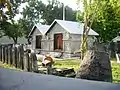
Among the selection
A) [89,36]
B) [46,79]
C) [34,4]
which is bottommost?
[46,79]

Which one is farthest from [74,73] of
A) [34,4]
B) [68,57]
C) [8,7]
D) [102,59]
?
[8,7]

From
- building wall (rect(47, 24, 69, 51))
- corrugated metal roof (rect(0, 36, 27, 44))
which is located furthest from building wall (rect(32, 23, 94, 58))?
corrugated metal roof (rect(0, 36, 27, 44))

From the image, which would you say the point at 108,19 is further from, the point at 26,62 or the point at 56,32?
the point at 26,62

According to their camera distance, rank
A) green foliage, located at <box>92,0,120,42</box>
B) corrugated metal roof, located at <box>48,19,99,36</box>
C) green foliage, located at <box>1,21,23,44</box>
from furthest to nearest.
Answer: green foliage, located at <box>1,21,23,44</box>
corrugated metal roof, located at <box>48,19,99,36</box>
green foliage, located at <box>92,0,120,42</box>

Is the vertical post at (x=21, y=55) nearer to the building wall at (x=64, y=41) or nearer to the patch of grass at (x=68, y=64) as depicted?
the building wall at (x=64, y=41)

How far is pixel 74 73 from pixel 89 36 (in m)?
0.32

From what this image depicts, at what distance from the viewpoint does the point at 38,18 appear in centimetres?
194

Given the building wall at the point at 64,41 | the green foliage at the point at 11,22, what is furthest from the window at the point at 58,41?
the green foliage at the point at 11,22

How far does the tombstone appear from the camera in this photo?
5.61 ft

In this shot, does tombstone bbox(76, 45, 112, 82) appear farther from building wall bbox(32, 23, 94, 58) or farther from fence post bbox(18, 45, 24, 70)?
fence post bbox(18, 45, 24, 70)

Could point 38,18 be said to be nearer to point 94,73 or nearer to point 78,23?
point 78,23

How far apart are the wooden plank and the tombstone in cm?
5

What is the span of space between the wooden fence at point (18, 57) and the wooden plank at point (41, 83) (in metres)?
0.09

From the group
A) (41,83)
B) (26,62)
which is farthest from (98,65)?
(26,62)
